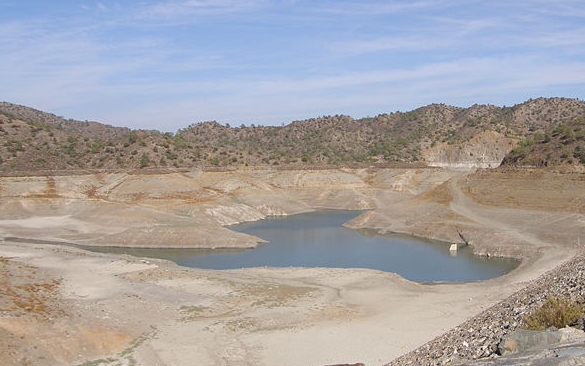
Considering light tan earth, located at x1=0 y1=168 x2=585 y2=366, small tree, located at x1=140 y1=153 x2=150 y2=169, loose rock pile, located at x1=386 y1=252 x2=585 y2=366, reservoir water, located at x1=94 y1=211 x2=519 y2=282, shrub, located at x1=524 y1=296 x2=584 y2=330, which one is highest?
small tree, located at x1=140 y1=153 x2=150 y2=169

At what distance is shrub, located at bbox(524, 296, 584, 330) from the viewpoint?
10887 millimetres

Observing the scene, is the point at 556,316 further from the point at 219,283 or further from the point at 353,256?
the point at 353,256

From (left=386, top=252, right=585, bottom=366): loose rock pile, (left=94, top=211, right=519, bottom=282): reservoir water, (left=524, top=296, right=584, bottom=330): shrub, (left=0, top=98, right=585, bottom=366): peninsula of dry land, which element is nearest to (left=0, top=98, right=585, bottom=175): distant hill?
(left=0, top=98, right=585, bottom=366): peninsula of dry land

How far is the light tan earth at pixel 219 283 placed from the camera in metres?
21.6

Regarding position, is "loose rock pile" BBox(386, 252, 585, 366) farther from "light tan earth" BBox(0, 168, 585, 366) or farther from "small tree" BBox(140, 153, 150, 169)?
"small tree" BBox(140, 153, 150, 169)

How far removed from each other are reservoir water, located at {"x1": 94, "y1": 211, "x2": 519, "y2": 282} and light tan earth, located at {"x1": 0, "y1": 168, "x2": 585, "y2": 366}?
1906 mm

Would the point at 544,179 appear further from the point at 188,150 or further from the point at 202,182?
the point at 188,150

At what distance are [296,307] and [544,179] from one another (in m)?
37.5

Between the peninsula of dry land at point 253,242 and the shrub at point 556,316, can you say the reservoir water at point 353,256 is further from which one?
the shrub at point 556,316

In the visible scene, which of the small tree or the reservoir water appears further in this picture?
the small tree

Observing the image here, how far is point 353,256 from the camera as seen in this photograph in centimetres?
4528

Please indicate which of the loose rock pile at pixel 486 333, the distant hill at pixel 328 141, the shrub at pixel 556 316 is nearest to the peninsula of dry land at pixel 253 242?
the loose rock pile at pixel 486 333

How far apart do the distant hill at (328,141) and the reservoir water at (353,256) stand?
22087mm

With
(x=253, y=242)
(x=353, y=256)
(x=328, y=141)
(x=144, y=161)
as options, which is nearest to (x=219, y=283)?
(x=353, y=256)
